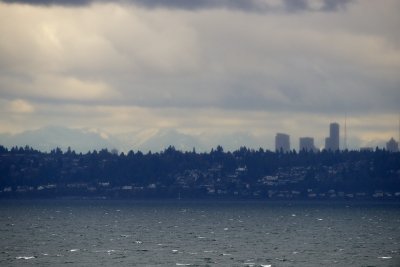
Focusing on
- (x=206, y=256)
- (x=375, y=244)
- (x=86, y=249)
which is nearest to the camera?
(x=206, y=256)

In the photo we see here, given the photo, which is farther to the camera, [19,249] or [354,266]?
[19,249]

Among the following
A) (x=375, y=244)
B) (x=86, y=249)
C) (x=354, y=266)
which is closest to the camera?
(x=354, y=266)

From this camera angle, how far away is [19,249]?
162875 millimetres

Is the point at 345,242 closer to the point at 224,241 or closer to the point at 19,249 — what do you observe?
the point at 224,241

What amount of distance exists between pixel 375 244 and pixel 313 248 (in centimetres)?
1706

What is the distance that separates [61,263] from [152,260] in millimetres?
12927

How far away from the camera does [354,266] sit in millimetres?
136375

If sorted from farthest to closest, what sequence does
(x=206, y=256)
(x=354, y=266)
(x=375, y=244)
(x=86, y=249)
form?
(x=375, y=244), (x=86, y=249), (x=206, y=256), (x=354, y=266)

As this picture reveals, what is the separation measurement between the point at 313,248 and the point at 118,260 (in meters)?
40.1

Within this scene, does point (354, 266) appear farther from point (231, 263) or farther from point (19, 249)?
point (19, 249)

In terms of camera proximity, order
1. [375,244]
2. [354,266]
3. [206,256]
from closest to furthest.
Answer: [354,266], [206,256], [375,244]

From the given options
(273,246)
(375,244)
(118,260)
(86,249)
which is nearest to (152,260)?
(118,260)

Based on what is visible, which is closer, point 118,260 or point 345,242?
point 118,260

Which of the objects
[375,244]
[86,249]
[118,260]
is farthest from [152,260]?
[375,244]
